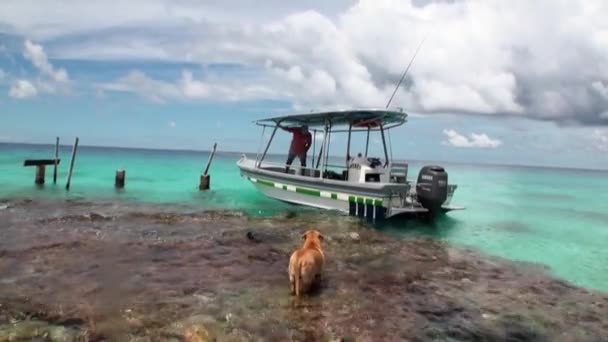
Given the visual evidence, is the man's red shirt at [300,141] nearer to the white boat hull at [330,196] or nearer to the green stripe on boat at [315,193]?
the white boat hull at [330,196]

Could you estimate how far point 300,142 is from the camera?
1656cm

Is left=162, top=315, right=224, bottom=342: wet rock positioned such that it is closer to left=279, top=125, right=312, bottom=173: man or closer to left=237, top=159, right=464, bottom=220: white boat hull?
left=237, top=159, right=464, bottom=220: white boat hull

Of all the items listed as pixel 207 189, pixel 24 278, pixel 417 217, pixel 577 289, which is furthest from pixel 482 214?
pixel 24 278

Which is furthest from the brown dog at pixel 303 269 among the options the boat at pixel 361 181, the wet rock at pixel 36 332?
the boat at pixel 361 181

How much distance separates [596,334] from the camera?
18.9 feet

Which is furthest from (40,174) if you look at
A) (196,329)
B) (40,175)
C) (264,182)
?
(196,329)

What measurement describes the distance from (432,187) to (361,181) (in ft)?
7.03

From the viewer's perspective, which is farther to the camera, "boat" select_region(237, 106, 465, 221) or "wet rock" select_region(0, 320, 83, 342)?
"boat" select_region(237, 106, 465, 221)

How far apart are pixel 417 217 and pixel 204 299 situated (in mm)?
9737

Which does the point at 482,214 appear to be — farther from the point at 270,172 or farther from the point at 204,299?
the point at 204,299

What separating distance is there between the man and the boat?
0.24m

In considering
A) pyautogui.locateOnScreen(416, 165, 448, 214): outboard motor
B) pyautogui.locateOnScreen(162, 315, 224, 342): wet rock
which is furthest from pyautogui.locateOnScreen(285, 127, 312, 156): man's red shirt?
pyautogui.locateOnScreen(162, 315, 224, 342): wet rock

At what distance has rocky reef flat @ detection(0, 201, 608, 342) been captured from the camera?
5.31m

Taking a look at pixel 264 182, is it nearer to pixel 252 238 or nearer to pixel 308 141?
pixel 308 141
